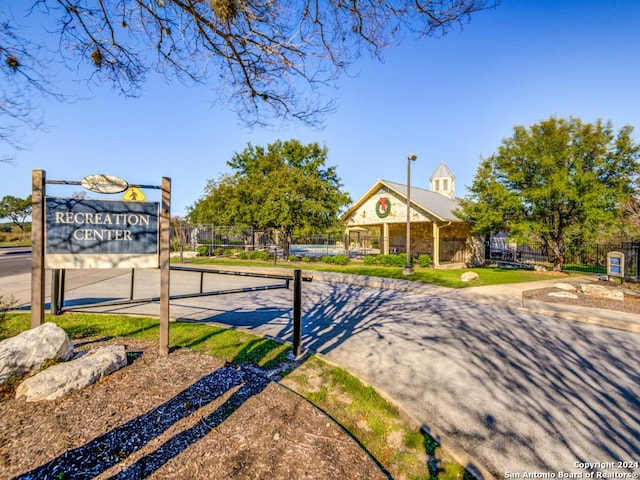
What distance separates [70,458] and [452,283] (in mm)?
11494

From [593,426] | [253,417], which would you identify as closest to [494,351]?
[593,426]

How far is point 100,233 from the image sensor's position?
3963 millimetres

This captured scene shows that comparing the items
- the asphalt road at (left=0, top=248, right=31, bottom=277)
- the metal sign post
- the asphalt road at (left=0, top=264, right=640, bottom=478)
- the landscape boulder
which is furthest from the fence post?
the asphalt road at (left=0, top=248, right=31, bottom=277)

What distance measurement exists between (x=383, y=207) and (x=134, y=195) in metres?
18.9

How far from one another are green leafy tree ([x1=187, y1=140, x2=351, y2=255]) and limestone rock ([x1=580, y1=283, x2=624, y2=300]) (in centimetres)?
1561

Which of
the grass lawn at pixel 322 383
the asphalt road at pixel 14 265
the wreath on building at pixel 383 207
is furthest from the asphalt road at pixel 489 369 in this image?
the wreath on building at pixel 383 207

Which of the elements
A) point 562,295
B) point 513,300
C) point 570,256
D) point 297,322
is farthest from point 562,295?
point 570,256

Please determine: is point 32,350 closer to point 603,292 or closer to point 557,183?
point 603,292

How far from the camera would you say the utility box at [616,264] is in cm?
1048

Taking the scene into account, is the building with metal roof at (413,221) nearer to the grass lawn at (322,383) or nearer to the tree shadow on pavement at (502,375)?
the tree shadow on pavement at (502,375)

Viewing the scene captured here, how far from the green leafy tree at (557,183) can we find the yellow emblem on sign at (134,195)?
53.4ft

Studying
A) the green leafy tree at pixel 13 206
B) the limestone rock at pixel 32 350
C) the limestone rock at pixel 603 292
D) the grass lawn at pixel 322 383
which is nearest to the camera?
the grass lawn at pixel 322 383

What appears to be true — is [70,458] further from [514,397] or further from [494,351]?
[494,351]

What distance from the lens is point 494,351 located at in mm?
4844
